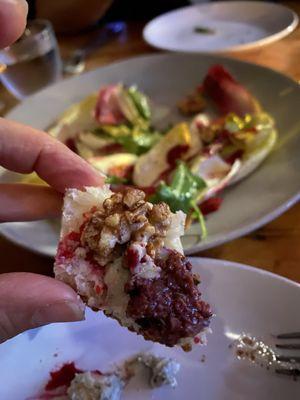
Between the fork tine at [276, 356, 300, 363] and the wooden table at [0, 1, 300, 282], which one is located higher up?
the fork tine at [276, 356, 300, 363]

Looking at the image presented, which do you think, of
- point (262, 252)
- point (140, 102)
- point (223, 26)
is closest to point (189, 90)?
point (140, 102)

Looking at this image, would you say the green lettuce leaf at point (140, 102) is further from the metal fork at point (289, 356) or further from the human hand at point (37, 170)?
the metal fork at point (289, 356)

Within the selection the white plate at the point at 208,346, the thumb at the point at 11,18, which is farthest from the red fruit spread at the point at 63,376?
the thumb at the point at 11,18

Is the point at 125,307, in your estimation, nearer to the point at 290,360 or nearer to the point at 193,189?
the point at 290,360

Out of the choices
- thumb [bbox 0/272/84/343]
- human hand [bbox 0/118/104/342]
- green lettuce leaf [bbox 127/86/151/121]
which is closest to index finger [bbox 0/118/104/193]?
human hand [bbox 0/118/104/342]

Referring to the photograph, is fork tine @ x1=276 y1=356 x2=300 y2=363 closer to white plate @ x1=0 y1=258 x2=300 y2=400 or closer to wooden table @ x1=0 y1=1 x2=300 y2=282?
white plate @ x1=0 y1=258 x2=300 y2=400

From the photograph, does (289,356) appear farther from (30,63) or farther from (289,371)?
(30,63)

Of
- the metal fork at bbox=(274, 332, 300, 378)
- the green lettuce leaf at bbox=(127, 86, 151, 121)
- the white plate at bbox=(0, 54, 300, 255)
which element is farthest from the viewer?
the green lettuce leaf at bbox=(127, 86, 151, 121)
